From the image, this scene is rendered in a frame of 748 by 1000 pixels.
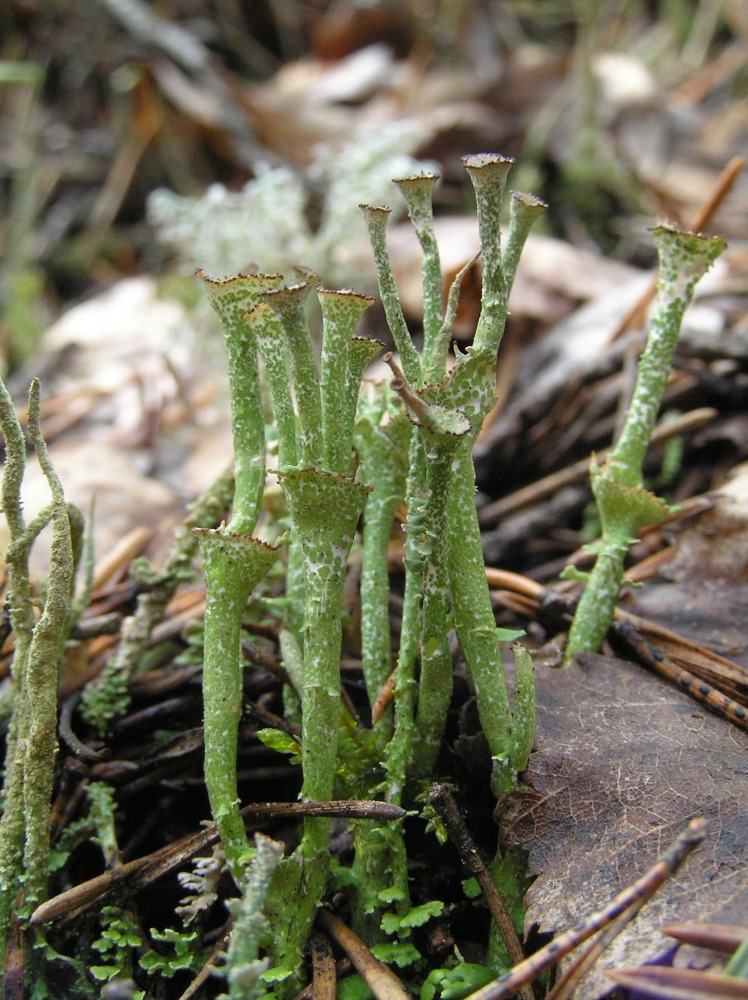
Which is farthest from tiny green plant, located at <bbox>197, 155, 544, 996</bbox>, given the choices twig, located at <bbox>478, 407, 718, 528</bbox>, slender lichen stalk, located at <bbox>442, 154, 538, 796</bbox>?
twig, located at <bbox>478, 407, 718, 528</bbox>

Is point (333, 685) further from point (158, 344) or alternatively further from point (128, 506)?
point (158, 344)

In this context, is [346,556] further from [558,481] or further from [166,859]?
[558,481]

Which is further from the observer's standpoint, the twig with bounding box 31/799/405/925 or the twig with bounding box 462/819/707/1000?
the twig with bounding box 31/799/405/925

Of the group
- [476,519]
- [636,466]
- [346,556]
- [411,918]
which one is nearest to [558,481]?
[636,466]

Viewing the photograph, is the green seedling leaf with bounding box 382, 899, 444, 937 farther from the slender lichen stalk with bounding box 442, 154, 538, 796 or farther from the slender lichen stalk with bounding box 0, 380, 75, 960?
the slender lichen stalk with bounding box 0, 380, 75, 960

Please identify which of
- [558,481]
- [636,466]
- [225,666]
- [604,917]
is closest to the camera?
[604,917]

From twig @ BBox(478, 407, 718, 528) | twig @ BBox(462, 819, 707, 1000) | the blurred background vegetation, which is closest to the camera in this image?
twig @ BBox(462, 819, 707, 1000)
